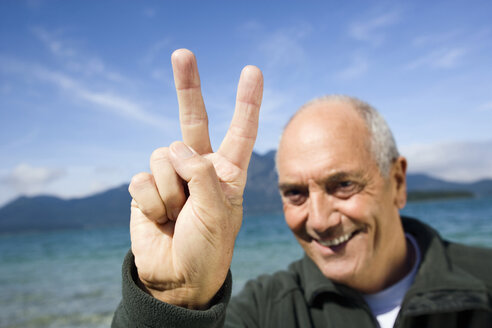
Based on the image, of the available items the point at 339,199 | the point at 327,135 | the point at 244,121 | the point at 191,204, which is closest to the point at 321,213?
the point at 339,199

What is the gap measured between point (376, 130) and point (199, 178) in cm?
156

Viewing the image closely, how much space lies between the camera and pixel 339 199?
221 cm

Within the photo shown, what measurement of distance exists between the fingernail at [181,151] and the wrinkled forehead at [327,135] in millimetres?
1088

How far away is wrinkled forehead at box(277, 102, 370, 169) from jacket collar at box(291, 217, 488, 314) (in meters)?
0.75

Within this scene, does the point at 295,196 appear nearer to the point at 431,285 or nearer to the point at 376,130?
the point at 376,130

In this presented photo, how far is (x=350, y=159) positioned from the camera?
2.18 metres

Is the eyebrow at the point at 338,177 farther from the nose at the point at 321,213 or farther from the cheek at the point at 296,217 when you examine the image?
the cheek at the point at 296,217

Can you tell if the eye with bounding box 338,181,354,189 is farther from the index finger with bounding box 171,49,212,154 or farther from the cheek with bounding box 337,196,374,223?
the index finger with bounding box 171,49,212,154

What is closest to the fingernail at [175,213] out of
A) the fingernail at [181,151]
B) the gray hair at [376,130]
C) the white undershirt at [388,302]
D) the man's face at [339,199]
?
the fingernail at [181,151]

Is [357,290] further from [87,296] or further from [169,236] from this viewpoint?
[87,296]

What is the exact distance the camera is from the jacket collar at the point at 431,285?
1.93 meters

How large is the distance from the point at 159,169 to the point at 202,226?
26 cm

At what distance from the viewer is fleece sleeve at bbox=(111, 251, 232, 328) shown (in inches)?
48.5

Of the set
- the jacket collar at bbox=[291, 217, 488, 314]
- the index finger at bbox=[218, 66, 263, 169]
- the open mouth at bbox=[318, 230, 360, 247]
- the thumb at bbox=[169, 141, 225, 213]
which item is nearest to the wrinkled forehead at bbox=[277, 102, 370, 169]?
the open mouth at bbox=[318, 230, 360, 247]
